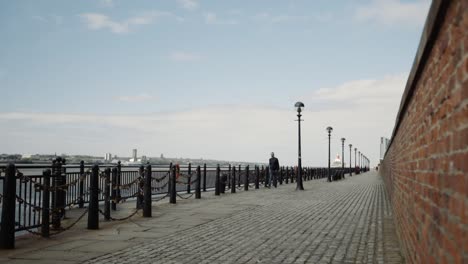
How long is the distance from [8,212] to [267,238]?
183 inches

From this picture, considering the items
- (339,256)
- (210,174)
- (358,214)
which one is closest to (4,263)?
(339,256)

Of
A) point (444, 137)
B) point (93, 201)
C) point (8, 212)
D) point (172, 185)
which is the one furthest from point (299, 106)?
point (444, 137)

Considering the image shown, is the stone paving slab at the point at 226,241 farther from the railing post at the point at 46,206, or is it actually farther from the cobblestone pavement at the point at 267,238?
the railing post at the point at 46,206

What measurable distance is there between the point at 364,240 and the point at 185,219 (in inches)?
194

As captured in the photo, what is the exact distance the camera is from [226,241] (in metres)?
8.94

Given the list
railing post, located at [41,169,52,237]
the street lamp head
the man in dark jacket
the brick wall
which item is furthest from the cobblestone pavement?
the man in dark jacket

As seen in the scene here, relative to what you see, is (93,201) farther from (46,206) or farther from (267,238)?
(267,238)

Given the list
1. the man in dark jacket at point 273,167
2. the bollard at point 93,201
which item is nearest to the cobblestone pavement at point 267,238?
the bollard at point 93,201

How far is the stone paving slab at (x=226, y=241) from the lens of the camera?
7328 millimetres

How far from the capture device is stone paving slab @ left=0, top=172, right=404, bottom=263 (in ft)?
24.0

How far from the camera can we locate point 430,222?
369 centimetres

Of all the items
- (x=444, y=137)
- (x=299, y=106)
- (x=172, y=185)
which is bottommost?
(x=172, y=185)

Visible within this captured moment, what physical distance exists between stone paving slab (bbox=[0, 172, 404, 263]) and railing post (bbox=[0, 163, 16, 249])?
0.20m

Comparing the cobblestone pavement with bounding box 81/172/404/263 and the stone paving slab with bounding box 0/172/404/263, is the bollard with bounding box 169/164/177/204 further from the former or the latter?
the stone paving slab with bounding box 0/172/404/263
